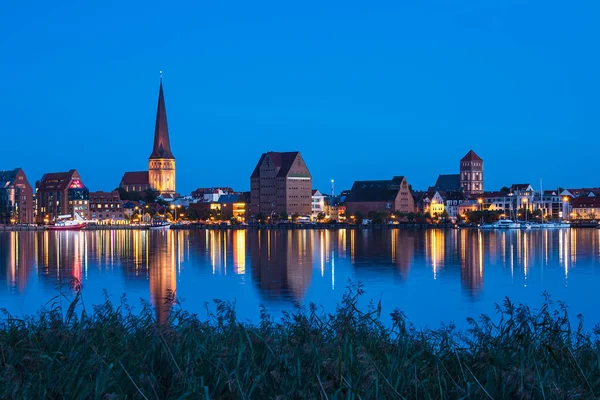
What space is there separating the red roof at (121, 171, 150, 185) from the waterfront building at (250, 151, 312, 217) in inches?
1812

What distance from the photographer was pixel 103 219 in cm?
12812

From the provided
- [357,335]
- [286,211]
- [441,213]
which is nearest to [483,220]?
[441,213]

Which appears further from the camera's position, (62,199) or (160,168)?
(160,168)

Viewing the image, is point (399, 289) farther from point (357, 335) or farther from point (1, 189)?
point (1, 189)

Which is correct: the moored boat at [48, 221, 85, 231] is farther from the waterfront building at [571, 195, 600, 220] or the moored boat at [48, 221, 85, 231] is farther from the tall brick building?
the waterfront building at [571, 195, 600, 220]

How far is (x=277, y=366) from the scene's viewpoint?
5195 millimetres

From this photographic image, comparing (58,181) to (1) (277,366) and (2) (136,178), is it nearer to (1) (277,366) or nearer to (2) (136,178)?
(2) (136,178)

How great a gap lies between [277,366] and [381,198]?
120m

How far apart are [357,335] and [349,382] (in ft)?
6.17

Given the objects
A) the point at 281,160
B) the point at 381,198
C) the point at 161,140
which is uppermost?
the point at 161,140

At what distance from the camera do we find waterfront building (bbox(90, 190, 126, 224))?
421 ft

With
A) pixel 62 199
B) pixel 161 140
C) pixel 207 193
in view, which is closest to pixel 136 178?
pixel 161 140

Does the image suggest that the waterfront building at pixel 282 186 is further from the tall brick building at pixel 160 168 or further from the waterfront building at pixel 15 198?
the tall brick building at pixel 160 168

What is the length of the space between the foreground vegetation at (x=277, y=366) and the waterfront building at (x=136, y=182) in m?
160
